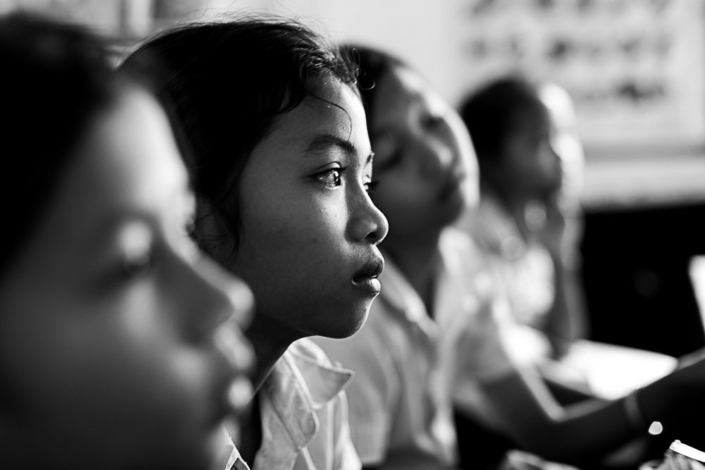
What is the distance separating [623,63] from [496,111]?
4.20ft

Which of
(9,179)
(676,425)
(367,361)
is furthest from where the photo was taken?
(367,361)

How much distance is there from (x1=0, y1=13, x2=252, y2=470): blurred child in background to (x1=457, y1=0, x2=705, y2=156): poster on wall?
2430 millimetres

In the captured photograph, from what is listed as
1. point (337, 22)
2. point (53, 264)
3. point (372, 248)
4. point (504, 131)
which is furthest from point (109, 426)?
point (337, 22)

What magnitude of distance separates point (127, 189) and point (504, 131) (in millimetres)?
1392

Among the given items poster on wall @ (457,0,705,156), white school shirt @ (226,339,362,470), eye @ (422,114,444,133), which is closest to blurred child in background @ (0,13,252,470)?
white school shirt @ (226,339,362,470)

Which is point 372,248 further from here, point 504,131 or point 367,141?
point 504,131

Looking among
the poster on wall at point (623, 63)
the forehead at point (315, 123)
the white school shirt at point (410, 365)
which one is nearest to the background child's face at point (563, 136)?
the white school shirt at point (410, 365)

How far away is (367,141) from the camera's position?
24.6 inches

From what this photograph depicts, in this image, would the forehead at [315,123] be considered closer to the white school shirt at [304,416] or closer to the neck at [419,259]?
the white school shirt at [304,416]

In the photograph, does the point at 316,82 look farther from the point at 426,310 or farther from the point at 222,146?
the point at 426,310

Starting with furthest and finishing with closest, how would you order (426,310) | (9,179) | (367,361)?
1. (426,310)
2. (367,361)
3. (9,179)

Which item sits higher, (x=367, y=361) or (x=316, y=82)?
(x=316, y=82)

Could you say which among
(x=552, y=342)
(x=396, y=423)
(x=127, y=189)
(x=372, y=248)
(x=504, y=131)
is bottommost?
(x=552, y=342)

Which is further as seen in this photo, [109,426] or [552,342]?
[552,342]
